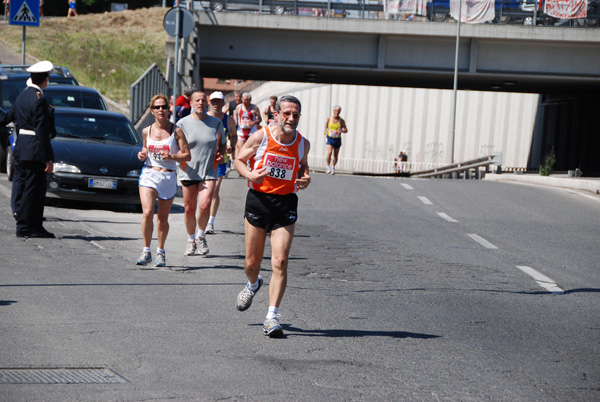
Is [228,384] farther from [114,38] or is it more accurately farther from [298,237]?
[114,38]

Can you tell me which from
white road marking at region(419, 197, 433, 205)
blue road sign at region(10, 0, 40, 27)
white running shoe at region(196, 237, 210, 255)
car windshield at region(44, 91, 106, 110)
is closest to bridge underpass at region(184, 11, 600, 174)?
blue road sign at region(10, 0, 40, 27)

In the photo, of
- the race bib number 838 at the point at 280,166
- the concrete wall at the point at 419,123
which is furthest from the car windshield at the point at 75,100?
the concrete wall at the point at 419,123

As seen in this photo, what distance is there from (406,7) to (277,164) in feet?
93.7

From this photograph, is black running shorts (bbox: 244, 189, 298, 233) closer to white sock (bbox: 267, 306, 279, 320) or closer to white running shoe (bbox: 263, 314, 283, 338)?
white sock (bbox: 267, 306, 279, 320)

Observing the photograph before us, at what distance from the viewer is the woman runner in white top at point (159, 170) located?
9855 millimetres

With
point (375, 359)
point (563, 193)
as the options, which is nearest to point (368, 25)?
point (563, 193)

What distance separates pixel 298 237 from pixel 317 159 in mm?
50640

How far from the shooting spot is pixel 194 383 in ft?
17.4

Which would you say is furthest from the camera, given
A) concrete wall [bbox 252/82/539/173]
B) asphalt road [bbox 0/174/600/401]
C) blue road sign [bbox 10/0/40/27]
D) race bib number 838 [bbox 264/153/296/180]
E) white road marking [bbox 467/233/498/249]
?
concrete wall [bbox 252/82/539/173]

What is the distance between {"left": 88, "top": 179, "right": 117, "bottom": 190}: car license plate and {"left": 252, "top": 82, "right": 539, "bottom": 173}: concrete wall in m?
45.1

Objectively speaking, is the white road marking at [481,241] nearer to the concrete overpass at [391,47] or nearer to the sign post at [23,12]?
the sign post at [23,12]

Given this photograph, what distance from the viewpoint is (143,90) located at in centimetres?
2477

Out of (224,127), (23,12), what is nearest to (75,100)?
(23,12)

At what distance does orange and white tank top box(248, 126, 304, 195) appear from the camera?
696 centimetres
